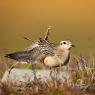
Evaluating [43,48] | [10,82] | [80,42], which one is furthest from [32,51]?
[80,42]

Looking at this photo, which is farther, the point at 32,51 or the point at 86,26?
the point at 86,26

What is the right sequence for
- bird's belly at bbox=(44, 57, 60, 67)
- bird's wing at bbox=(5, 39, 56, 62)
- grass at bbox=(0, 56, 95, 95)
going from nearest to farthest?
grass at bbox=(0, 56, 95, 95) → bird's belly at bbox=(44, 57, 60, 67) → bird's wing at bbox=(5, 39, 56, 62)

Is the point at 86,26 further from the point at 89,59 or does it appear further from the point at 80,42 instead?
the point at 89,59

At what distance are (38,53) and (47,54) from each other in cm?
12

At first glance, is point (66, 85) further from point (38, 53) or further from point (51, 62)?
point (38, 53)

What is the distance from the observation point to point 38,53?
11.4 m

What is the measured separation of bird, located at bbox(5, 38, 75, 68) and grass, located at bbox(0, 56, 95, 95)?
0.20 meters

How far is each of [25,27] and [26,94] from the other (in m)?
9.41

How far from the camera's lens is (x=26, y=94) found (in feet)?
34.0

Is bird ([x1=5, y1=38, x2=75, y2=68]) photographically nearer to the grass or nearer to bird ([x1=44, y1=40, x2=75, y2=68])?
bird ([x1=44, y1=40, x2=75, y2=68])

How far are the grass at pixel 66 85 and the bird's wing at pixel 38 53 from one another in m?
0.39

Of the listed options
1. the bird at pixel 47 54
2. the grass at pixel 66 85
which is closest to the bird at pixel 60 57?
the bird at pixel 47 54

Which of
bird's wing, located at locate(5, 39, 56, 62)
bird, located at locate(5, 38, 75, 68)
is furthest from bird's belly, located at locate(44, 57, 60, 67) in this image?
bird's wing, located at locate(5, 39, 56, 62)

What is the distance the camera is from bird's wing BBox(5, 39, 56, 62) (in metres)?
11.4
